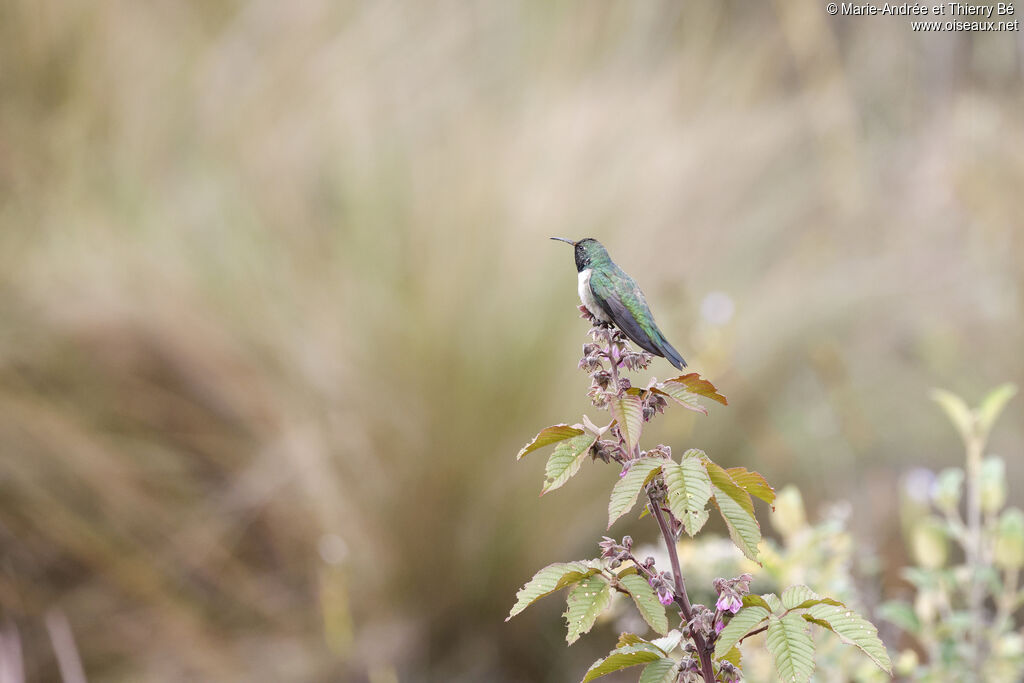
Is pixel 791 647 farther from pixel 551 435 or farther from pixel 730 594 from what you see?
pixel 551 435

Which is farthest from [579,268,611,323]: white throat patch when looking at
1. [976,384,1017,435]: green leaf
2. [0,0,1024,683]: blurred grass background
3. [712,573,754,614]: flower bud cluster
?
[0,0,1024,683]: blurred grass background

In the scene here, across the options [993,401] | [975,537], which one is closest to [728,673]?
[993,401]

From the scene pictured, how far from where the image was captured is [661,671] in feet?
2.15

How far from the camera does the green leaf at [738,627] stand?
Answer: 63 cm

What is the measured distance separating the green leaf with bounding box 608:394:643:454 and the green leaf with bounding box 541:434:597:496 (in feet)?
0.10

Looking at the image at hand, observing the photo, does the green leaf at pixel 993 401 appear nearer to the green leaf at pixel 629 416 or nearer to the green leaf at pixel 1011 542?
the green leaf at pixel 1011 542

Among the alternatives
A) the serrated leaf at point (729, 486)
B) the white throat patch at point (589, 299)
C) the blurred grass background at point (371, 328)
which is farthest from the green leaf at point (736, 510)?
the blurred grass background at point (371, 328)

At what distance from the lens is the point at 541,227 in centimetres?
276

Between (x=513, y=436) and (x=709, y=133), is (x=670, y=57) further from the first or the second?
(x=513, y=436)

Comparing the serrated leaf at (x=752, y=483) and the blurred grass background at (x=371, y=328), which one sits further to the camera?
the blurred grass background at (x=371, y=328)

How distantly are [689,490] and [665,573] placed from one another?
3.5 inches

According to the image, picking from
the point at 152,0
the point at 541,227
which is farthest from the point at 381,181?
the point at 152,0

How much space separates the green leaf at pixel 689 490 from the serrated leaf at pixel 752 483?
1.4 inches

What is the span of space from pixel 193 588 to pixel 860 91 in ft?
15.6
